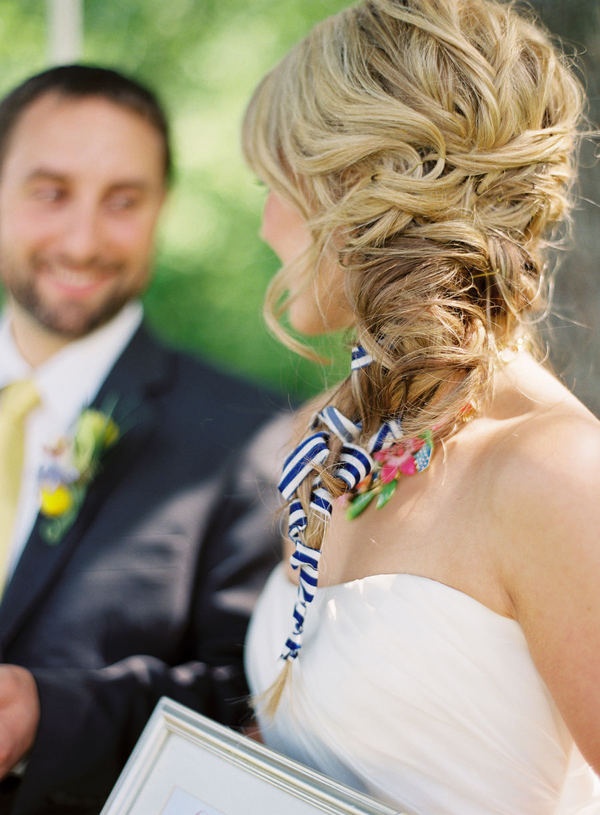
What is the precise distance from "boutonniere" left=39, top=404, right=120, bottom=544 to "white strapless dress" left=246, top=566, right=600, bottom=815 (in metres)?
0.74

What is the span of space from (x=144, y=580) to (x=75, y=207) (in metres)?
0.83

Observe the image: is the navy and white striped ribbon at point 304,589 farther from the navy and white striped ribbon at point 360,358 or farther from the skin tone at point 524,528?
the navy and white striped ribbon at point 360,358

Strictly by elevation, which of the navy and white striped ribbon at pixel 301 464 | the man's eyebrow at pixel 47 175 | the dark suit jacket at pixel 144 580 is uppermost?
the man's eyebrow at pixel 47 175

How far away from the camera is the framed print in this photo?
3.87 ft

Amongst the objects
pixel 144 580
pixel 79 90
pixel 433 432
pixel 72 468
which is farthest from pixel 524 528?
pixel 79 90

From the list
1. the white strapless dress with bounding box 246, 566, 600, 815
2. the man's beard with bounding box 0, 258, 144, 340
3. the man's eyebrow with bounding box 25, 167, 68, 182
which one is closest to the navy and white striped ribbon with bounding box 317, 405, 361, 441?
the white strapless dress with bounding box 246, 566, 600, 815

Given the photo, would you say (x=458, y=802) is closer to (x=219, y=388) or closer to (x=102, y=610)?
(x=102, y=610)

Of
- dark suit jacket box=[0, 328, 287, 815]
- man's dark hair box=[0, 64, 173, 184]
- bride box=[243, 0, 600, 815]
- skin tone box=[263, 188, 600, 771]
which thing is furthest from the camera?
man's dark hair box=[0, 64, 173, 184]

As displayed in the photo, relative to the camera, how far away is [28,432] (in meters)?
1.86

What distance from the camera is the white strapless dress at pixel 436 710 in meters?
1.19

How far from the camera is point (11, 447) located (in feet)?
6.10

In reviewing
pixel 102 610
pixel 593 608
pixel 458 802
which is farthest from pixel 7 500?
pixel 593 608

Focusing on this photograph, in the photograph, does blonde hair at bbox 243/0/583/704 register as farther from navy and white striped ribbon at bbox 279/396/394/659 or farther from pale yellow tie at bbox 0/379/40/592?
pale yellow tie at bbox 0/379/40/592

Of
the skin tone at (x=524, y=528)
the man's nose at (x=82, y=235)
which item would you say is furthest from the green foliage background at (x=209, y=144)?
the skin tone at (x=524, y=528)
